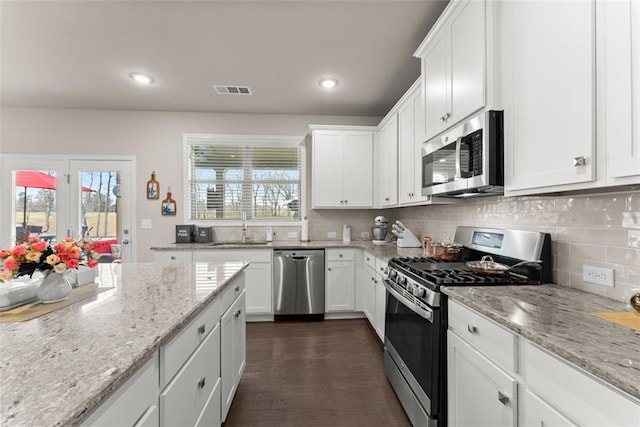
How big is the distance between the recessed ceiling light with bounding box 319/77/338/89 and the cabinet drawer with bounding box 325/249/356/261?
189 centimetres

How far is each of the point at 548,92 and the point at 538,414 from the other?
1.19 m

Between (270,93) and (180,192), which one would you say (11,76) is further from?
(270,93)

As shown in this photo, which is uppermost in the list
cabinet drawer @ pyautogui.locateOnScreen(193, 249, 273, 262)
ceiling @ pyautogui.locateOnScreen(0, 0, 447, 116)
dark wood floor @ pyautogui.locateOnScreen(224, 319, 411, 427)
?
ceiling @ pyautogui.locateOnScreen(0, 0, 447, 116)

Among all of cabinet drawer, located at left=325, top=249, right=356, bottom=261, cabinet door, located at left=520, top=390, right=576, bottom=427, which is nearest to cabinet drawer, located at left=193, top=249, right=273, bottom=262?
cabinet drawer, located at left=325, top=249, right=356, bottom=261

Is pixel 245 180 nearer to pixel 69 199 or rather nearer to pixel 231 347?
pixel 69 199

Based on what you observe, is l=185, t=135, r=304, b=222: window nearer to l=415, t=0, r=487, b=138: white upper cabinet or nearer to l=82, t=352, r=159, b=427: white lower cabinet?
l=415, t=0, r=487, b=138: white upper cabinet

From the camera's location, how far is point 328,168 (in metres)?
3.78

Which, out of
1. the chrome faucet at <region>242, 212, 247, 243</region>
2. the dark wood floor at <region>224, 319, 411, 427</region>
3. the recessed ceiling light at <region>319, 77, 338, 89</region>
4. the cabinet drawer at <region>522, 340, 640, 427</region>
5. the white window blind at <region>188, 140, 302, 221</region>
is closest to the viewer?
the cabinet drawer at <region>522, 340, 640, 427</region>

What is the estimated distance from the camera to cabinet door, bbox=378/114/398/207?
320 centimetres

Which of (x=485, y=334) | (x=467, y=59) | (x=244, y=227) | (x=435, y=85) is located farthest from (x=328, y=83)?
(x=485, y=334)

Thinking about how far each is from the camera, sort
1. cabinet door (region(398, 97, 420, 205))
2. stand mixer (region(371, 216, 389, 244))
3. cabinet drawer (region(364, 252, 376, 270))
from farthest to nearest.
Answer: stand mixer (region(371, 216, 389, 244)) → cabinet drawer (region(364, 252, 376, 270)) → cabinet door (region(398, 97, 420, 205))

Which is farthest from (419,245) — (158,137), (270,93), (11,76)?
(11,76)

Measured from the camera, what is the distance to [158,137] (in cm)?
399

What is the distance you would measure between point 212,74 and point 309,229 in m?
2.25
